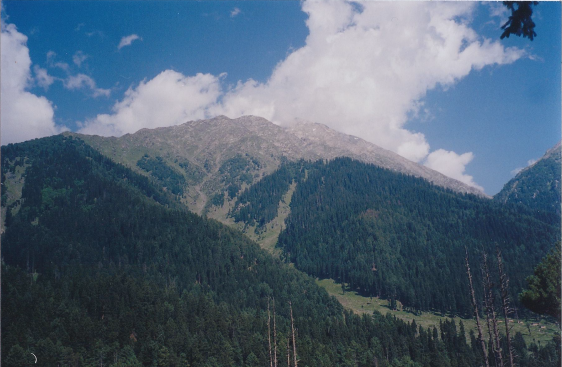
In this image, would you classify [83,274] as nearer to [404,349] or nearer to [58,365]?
[58,365]

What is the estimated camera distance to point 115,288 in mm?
168375

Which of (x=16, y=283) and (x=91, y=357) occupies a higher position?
(x=16, y=283)

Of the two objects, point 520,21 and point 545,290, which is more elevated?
point 520,21

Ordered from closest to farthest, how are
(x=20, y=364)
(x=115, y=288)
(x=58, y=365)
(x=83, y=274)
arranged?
(x=20, y=364) → (x=58, y=365) → (x=115, y=288) → (x=83, y=274)

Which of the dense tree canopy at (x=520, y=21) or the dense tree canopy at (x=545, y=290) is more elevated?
the dense tree canopy at (x=520, y=21)

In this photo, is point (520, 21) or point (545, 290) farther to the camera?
point (545, 290)

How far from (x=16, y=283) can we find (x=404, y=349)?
186731 mm

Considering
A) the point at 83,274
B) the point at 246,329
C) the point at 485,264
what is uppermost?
the point at 485,264

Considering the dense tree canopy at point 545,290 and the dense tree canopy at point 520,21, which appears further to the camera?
the dense tree canopy at point 545,290

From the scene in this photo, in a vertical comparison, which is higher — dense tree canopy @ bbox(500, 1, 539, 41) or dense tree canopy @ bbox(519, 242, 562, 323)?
dense tree canopy @ bbox(500, 1, 539, 41)

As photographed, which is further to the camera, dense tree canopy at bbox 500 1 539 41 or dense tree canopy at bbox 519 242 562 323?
dense tree canopy at bbox 519 242 562 323

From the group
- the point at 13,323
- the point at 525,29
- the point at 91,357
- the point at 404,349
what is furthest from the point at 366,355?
the point at 525,29

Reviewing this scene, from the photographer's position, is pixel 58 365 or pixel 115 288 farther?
pixel 115 288

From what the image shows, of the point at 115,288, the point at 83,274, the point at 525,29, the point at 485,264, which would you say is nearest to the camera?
the point at 525,29
